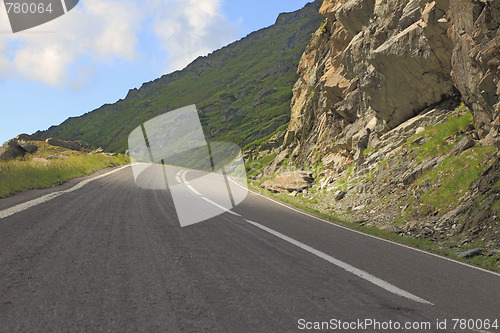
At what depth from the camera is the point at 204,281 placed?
2.87 m

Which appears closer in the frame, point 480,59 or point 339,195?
point 480,59

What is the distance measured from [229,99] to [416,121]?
11230 cm

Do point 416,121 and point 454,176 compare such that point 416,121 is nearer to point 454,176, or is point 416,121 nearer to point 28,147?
point 454,176

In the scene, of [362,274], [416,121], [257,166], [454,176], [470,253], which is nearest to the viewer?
[362,274]

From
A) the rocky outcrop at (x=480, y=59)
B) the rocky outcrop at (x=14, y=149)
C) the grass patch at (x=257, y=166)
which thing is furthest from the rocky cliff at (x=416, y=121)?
the rocky outcrop at (x=14, y=149)

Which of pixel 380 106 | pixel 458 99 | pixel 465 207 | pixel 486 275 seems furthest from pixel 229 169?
pixel 486 275

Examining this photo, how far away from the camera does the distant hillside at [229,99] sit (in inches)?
3541

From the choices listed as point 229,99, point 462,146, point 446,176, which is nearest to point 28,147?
point 446,176

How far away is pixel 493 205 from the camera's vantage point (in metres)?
7.29

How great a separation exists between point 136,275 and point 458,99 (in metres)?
13.7

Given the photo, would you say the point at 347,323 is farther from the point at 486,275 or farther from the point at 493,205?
the point at 493,205

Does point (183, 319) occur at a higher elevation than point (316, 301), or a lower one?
higher

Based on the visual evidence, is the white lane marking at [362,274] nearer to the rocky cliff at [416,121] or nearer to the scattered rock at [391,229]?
the rocky cliff at [416,121]

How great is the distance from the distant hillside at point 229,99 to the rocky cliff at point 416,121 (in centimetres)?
4458
